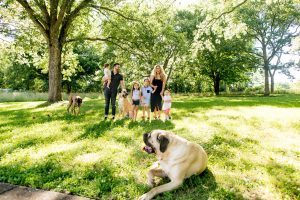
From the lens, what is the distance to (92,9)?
2344cm

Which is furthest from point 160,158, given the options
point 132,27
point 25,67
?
point 25,67

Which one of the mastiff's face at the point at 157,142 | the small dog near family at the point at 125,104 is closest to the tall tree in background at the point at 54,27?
the small dog near family at the point at 125,104

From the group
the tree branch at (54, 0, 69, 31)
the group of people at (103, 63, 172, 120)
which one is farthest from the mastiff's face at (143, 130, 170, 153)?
the tree branch at (54, 0, 69, 31)

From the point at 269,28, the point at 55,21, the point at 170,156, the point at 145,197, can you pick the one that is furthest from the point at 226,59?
the point at 145,197

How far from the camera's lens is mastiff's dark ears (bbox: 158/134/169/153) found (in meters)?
5.26

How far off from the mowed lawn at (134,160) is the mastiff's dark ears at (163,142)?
0.72m

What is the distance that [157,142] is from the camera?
209 inches

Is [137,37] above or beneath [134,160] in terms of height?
above

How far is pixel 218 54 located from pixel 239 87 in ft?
68.1

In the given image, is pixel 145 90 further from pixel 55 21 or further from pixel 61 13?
pixel 55 21

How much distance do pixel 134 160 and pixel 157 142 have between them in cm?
163

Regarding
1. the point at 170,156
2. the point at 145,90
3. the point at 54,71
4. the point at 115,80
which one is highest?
the point at 54,71

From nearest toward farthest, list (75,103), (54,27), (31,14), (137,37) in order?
(75,103) → (31,14) → (54,27) → (137,37)

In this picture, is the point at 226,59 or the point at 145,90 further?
the point at 226,59
